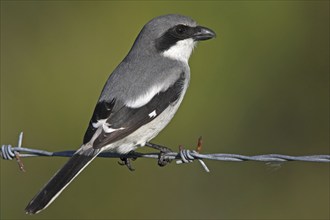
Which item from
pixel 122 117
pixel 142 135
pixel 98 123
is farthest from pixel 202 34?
pixel 98 123

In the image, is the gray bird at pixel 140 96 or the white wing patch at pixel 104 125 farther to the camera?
the white wing patch at pixel 104 125

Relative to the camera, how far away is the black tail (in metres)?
4.50

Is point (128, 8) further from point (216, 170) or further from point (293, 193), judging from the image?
point (293, 193)

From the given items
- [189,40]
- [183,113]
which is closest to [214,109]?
[183,113]

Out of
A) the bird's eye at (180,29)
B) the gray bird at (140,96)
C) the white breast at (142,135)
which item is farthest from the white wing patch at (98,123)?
the bird's eye at (180,29)

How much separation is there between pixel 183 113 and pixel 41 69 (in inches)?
62.8

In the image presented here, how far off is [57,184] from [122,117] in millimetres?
678

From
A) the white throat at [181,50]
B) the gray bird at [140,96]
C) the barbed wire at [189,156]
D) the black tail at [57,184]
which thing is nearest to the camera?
the barbed wire at [189,156]

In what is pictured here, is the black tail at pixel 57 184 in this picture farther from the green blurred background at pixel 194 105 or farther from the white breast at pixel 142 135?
the green blurred background at pixel 194 105

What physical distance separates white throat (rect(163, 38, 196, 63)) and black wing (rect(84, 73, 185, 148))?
546mm

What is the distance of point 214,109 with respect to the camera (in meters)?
8.01

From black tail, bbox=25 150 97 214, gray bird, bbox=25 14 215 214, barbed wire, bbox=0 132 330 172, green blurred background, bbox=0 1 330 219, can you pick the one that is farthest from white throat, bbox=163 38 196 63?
green blurred background, bbox=0 1 330 219

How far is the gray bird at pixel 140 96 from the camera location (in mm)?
4824

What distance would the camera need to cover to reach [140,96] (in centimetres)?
516
